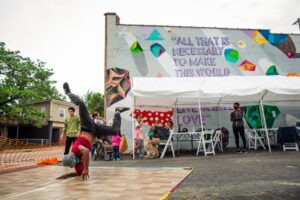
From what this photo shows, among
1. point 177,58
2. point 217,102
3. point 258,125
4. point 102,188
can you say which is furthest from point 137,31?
point 102,188

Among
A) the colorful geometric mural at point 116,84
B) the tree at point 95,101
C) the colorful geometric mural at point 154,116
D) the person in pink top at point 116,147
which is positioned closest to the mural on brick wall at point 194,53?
the colorful geometric mural at point 116,84

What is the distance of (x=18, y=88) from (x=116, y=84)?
17.3 m

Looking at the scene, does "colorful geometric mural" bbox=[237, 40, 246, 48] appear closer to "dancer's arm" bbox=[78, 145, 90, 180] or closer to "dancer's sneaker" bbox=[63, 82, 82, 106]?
"dancer's sneaker" bbox=[63, 82, 82, 106]

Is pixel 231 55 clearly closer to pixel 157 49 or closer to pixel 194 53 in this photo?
pixel 194 53

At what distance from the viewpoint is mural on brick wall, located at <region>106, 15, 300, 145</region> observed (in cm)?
1088

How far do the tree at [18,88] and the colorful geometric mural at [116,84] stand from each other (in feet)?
48.4

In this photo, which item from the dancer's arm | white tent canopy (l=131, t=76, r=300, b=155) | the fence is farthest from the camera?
white tent canopy (l=131, t=76, r=300, b=155)

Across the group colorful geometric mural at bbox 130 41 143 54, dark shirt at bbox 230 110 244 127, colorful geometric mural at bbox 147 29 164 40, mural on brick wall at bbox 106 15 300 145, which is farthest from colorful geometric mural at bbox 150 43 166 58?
dark shirt at bbox 230 110 244 127

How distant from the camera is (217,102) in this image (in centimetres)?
957

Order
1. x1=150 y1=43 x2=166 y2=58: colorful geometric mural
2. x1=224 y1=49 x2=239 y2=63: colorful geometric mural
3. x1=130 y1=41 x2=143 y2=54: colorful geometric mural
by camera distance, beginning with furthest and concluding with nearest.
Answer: x1=224 y1=49 x2=239 y2=63: colorful geometric mural
x1=150 y1=43 x2=166 y2=58: colorful geometric mural
x1=130 y1=41 x2=143 y2=54: colorful geometric mural

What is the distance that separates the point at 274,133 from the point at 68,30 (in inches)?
405

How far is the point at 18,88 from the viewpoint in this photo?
23.0 metres

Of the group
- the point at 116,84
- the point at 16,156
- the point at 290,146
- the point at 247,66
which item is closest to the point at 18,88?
the point at 16,156

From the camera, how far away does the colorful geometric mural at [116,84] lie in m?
10.3
